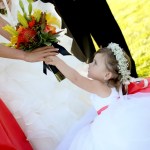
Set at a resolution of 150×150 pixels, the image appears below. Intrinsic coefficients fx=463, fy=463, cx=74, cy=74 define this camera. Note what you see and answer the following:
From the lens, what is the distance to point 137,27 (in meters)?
5.69

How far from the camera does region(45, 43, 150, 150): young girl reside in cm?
265

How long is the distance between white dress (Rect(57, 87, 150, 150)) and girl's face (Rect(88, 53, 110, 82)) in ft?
0.42

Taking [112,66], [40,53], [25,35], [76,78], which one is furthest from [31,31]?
[112,66]

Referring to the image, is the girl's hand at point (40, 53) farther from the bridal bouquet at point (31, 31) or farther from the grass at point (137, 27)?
the grass at point (137, 27)

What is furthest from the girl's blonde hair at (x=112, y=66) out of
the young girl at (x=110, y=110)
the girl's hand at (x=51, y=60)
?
the girl's hand at (x=51, y=60)

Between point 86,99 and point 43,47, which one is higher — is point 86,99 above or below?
below

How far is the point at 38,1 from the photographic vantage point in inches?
136

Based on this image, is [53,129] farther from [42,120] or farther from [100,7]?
[100,7]

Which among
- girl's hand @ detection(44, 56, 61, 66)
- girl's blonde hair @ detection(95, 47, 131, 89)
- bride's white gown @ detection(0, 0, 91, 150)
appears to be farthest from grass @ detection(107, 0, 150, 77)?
girl's hand @ detection(44, 56, 61, 66)

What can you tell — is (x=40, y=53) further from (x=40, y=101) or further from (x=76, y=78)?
(x=40, y=101)

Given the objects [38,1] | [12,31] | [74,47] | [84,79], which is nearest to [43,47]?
[12,31]

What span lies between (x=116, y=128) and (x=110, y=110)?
16 centimetres

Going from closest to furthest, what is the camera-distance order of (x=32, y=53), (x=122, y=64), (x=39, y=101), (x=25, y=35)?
(x=25, y=35)
(x=32, y=53)
(x=122, y=64)
(x=39, y=101)

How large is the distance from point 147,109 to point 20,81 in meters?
0.96
